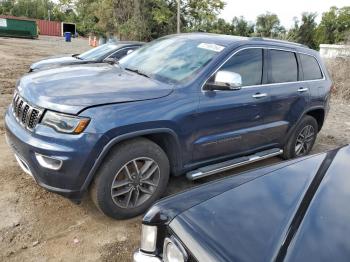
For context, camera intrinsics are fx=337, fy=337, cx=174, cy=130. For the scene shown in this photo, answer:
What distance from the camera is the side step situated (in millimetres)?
3662

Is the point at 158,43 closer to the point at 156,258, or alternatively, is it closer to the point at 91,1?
the point at 156,258

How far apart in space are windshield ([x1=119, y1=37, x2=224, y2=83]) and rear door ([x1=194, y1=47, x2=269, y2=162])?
25cm

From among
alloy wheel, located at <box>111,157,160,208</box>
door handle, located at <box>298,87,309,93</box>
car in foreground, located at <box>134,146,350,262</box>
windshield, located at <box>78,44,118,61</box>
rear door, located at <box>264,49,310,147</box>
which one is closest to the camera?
car in foreground, located at <box>134,146,350,262</box>

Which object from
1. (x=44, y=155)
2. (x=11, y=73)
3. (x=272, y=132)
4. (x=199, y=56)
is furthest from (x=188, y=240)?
(x=11, y=73)

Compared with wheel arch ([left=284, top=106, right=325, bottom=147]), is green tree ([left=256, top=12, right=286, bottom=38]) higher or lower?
higher

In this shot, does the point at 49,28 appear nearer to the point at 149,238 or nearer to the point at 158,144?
the point at 158,144

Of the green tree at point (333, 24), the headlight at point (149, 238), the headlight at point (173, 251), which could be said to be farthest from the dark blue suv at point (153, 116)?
the green tree at point (333, 24)

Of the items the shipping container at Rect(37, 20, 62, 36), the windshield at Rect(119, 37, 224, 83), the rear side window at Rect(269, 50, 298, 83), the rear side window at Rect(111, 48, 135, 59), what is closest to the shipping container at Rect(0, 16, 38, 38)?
the shipping container at Rect(37, 20, 62, 36)

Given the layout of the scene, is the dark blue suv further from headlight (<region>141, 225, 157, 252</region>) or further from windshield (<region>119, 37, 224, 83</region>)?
headlight (<region>141, 225, 157, 252</region>)

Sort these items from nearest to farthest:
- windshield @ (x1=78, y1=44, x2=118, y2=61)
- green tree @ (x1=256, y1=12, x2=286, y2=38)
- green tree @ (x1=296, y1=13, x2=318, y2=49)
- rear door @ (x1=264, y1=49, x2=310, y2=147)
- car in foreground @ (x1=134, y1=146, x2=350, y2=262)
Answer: car in foreground @ (x1=134, y1=146, x2=350, y2=262)
rear door @ (x1=264, y1=49, x2=310, y2=147)
windshield @ (x1=78, y1=44, x2=118, y2=61)
green tree @ (x1=256, y1=12, x2=286, y2=38)
green tree @ (x1=296, y1=13, x2=318, y2=49)

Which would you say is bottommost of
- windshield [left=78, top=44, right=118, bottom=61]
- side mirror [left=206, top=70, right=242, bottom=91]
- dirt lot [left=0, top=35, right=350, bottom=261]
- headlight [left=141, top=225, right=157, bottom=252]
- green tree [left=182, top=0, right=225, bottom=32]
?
dirt lot [left=0, top=35, right=350, bottom=261]

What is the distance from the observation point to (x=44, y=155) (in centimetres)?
286

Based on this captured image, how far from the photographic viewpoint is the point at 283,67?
461cm

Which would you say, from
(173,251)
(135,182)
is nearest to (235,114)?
(135,182)
